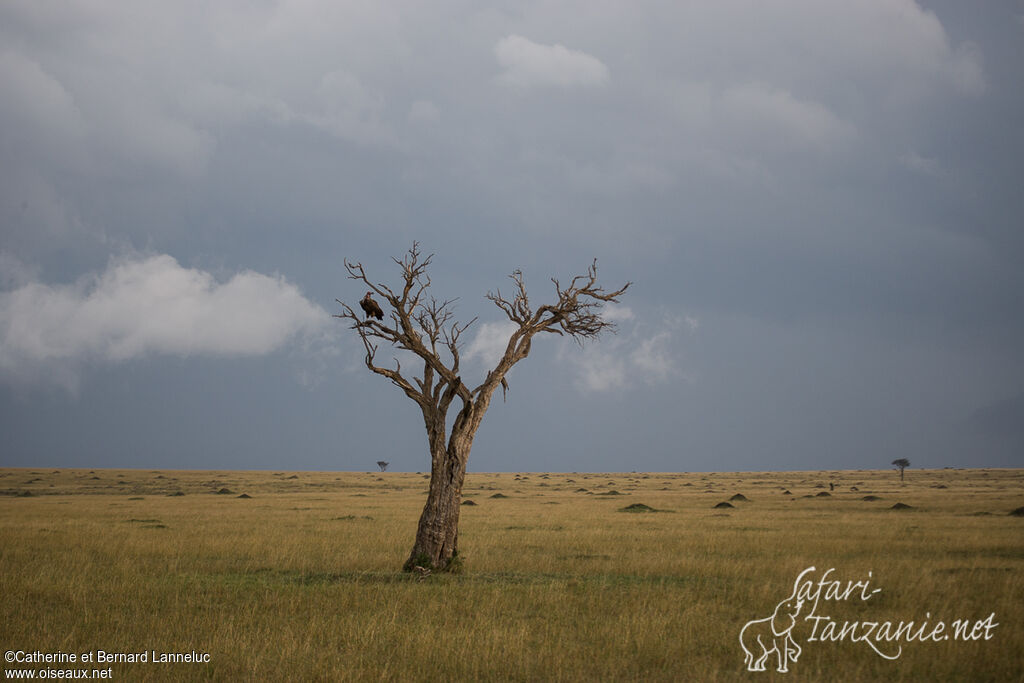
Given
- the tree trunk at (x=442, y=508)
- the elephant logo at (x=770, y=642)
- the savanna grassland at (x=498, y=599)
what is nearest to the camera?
the savanna grassland at (x=498, y=599)

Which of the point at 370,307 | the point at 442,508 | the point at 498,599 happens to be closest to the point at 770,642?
the point at 498,599

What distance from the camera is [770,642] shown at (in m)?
11.6

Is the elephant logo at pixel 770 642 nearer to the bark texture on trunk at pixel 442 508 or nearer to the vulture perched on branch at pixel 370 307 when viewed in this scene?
the bark texture on trunk at pixel 442 508

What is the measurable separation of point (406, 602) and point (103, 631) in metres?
5.29

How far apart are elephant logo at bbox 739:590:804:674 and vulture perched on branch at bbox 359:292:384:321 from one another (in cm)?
1165

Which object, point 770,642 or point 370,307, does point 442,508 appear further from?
point 770,642

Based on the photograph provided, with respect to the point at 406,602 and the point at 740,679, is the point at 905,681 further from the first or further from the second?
the point at 406,602

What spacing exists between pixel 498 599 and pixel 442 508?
175 inches

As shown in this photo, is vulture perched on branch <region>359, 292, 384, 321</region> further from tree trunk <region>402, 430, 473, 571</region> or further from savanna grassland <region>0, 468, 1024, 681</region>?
savanna grassland <region>0, 468, 1024, 681</region>

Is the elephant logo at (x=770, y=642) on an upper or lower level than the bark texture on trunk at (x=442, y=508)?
lower

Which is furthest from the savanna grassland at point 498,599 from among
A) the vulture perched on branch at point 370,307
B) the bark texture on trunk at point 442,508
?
the vulture perched on branch at point 370,307

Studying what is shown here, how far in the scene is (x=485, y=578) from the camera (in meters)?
17.4

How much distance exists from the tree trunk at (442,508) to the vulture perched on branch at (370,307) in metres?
3.65

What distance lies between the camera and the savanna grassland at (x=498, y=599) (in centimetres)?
1013
